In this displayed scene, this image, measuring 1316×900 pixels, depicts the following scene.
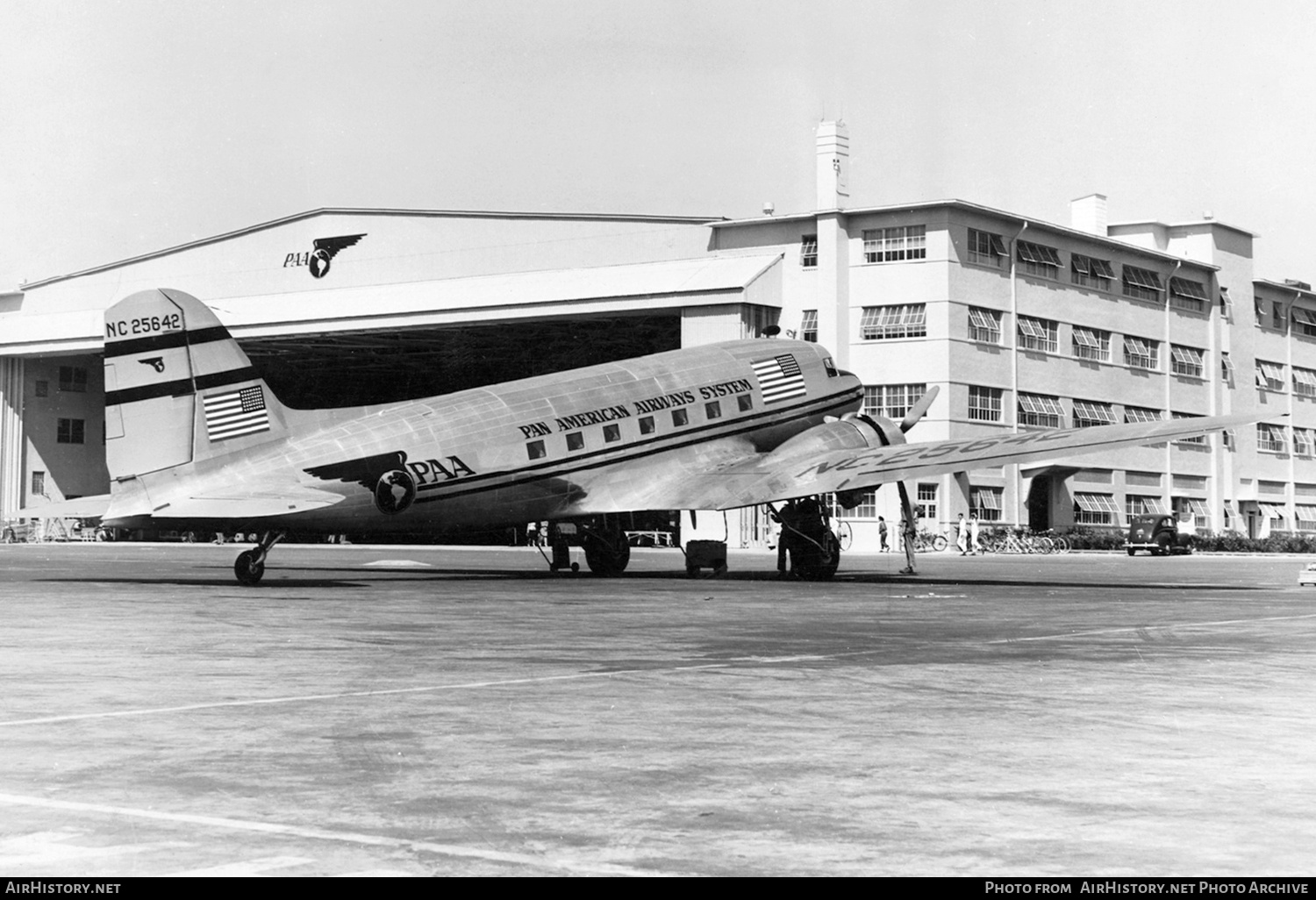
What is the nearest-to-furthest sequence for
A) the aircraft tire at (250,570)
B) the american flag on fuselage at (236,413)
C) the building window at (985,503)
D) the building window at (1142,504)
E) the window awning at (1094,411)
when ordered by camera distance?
the american flag on fuselage at (236,413)
the aircraft tire at (250,570)
the building window at (985,503)
the window awning at (1094,411)
the building window at (1142,504)

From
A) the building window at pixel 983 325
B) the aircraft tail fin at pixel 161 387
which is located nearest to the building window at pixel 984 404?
the building window at pixel 983 325

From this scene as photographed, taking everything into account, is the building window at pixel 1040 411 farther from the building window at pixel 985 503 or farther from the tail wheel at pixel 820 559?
the tail wheel at pixel 820 559

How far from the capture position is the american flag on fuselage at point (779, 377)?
44.3 meters

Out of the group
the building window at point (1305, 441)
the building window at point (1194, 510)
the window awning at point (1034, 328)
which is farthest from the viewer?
the building window at point (1305, 441)

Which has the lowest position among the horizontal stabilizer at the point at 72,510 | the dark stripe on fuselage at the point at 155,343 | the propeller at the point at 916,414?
the horizontal stabilizer at the point at 72,510

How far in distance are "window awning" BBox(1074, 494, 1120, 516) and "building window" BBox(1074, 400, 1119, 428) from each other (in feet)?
13.7

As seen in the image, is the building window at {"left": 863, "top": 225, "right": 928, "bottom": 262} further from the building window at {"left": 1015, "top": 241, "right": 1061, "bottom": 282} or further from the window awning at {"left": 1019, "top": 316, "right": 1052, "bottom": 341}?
the window awning at {"left": 1019, "top": 316, "right": 1052, "bottom": 341}

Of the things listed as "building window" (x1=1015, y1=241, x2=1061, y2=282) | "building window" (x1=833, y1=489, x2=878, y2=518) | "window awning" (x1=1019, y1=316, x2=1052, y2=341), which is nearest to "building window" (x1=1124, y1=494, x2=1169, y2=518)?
"window awning" (x1=1019, y1=316, x2=1052, y2=341)

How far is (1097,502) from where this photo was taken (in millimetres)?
90625

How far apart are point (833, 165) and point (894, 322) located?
8918 mm

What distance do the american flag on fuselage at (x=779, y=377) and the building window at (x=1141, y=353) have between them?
53582 mm

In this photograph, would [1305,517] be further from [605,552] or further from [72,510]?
[72,510]

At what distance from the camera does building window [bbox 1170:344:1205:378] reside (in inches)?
3824
